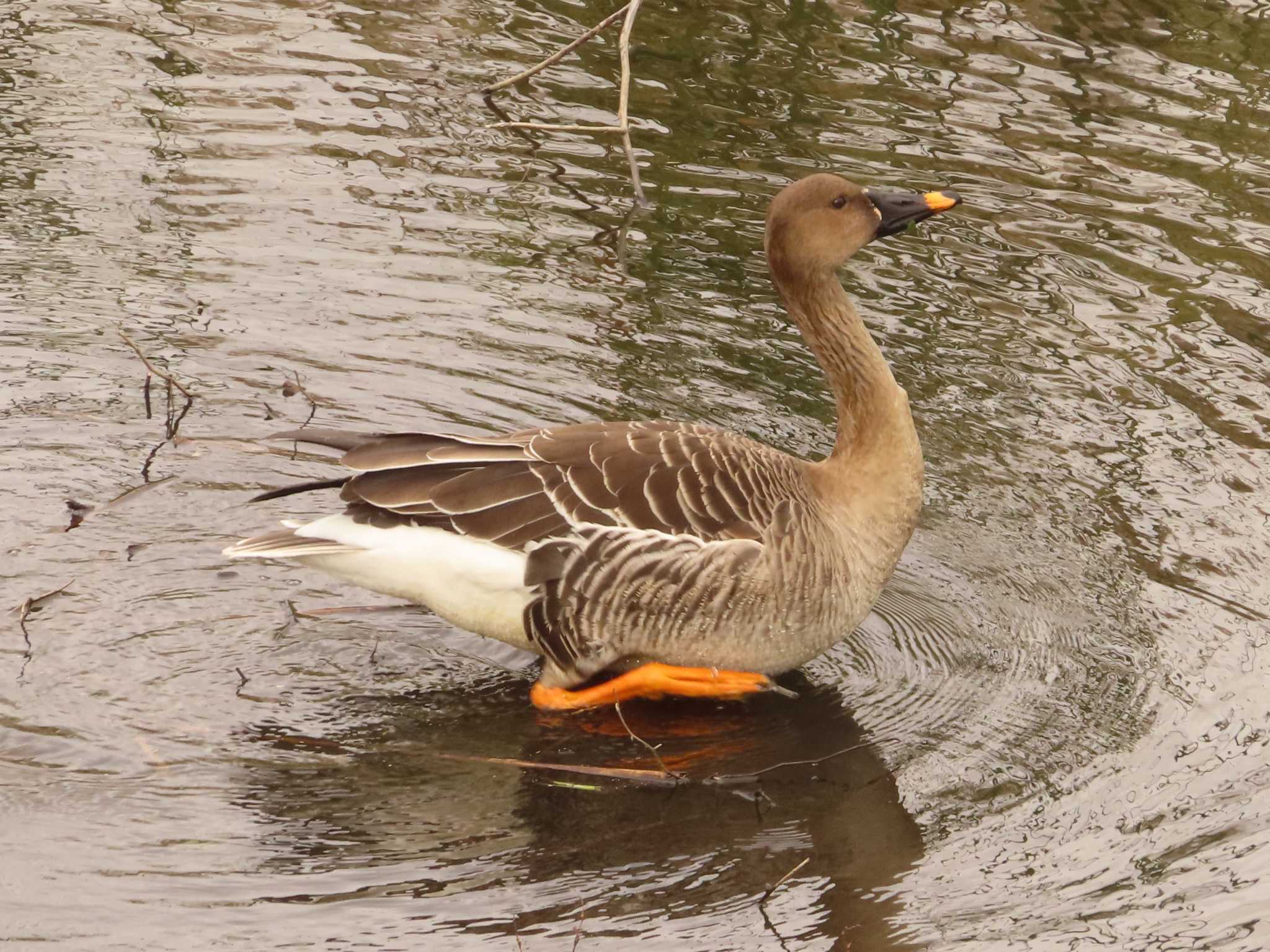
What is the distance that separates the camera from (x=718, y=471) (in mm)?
6754

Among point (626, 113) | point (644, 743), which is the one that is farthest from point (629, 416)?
point (626, 113)

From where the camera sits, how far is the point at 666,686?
6770 mm

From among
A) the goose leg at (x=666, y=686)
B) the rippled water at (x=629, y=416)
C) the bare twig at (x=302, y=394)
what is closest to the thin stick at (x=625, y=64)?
the rippled water at (x=629, y=416)

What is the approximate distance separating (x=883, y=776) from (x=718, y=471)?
1.41 meters

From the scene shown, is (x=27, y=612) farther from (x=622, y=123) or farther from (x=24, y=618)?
(x=622, y=123)

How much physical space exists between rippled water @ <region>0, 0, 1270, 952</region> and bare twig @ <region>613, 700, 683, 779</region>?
8cm

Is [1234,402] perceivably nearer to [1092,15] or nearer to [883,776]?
[883,776]

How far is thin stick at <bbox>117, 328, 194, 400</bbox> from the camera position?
7.98 meters

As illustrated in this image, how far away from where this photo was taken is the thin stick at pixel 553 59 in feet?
37.3

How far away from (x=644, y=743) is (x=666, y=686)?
0.58 meters

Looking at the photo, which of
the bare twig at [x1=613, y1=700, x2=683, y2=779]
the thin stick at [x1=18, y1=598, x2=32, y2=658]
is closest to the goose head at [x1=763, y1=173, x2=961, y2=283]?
the bare twig at [x1=613, y1=700, x2=683, y2=779]

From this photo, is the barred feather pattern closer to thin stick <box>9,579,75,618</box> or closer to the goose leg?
the goose leg

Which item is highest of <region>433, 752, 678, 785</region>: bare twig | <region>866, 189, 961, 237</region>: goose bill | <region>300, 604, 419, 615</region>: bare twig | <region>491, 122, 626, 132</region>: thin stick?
<region>866, 189, 961, 237</region>: goose bill

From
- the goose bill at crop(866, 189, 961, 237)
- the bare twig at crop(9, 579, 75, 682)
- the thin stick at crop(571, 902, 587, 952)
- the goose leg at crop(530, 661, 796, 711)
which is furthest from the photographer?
the goose bill at crop(866, 189, 961, 237)
